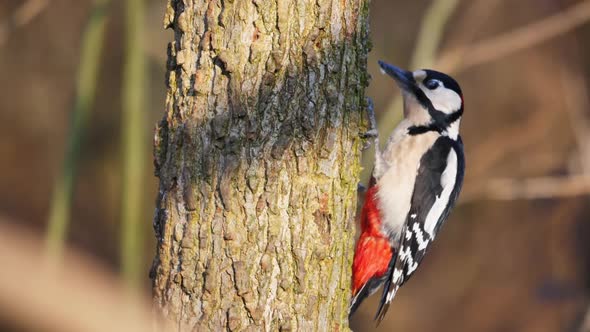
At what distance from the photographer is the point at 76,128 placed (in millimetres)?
2693

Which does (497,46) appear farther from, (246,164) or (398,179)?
(246,164)

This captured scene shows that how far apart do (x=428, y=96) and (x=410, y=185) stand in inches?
15.6

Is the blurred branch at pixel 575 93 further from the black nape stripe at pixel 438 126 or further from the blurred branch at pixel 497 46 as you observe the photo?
the black nape stripe at pixel 438 126

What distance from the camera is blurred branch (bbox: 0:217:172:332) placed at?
580 mm

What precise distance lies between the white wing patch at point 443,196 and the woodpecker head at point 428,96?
0.53 ft

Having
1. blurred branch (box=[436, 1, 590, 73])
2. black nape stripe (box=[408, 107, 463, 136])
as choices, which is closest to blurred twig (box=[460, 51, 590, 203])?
blurred branch (box=[436, 1, 590, 73])

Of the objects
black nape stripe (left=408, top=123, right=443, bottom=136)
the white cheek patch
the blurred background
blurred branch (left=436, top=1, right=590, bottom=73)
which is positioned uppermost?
blurred branch (left=436, top=1, right=590, bottom=73)

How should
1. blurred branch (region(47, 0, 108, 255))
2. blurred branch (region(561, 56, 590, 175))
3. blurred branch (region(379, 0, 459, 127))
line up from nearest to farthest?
blurred branch (region(47, 0, 108, 255)), blurred branch (region(379, 0, 459, 127)), blurred branch (region(561, 56, 590, 175))

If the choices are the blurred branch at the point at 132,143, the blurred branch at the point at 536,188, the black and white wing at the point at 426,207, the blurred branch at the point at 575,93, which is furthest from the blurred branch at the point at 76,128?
the blurred branch at the point at 575,93

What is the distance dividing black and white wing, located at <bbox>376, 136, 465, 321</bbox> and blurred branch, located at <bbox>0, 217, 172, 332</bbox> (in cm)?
245

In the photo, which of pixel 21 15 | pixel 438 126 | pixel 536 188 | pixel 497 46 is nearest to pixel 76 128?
pixel 21 15

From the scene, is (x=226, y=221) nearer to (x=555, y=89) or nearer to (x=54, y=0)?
(x=54, y=0)

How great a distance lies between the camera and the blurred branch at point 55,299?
0.58 metres

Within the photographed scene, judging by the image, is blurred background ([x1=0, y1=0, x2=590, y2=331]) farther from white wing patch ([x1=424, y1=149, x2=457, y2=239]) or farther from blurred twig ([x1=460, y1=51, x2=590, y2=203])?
white wing patch ([x1=424, y1=149, x2=457, y2=239])
